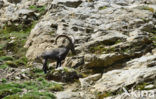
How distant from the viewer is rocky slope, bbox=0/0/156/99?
10695 millimetres

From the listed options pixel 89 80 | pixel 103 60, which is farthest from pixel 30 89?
pixel 103 60

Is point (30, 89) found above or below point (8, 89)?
below

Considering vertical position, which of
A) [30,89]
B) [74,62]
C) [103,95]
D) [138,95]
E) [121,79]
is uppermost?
[138,95]

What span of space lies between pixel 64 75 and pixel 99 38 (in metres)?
4.21

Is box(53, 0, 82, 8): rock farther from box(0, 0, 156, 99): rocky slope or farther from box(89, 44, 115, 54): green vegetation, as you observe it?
box(89, 44, 115, 54): green vegetation

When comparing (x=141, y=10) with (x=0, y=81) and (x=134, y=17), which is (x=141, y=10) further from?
(x=0, y=81)

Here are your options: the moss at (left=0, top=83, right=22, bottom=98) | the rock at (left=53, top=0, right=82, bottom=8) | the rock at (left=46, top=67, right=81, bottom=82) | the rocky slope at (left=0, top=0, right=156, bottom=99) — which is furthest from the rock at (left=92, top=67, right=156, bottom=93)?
the rock at (left=53, top=0, right=82, bottom=8)

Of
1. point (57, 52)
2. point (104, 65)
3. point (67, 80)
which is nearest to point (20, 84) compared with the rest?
point (67, 80)

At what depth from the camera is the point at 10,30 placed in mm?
22766

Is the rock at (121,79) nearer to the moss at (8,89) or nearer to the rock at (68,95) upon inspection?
the rock at (68,95)

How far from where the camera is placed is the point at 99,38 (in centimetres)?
1558

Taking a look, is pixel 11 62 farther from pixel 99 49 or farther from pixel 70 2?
pixel 70 2

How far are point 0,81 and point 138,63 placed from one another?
7.14 meters

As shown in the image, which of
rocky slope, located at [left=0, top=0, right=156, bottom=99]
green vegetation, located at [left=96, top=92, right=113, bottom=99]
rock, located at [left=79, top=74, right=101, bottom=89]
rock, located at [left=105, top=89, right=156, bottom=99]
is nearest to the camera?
Result: rock, located at [left=105, top=89, right=156, bottom=99]
